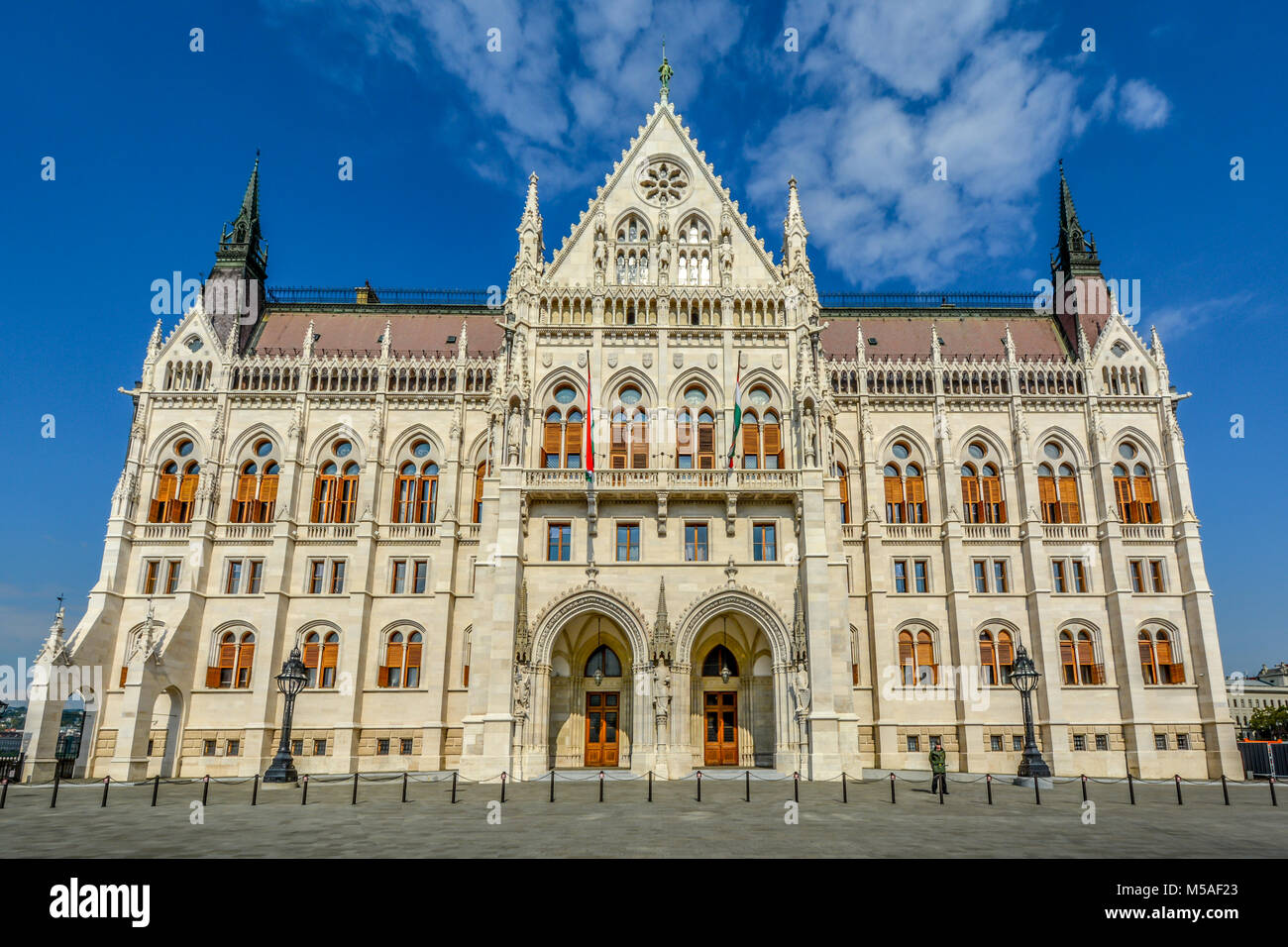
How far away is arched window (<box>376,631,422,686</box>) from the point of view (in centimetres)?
4178

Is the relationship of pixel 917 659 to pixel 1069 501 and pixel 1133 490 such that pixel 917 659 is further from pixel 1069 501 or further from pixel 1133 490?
pixel 1133 490

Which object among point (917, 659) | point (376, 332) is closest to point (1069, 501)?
point (917, 659)

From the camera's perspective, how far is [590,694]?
38719 mm

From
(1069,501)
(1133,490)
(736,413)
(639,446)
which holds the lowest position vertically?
(1069,501)

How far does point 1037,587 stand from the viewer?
138ft

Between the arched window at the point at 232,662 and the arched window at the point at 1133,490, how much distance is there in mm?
46909

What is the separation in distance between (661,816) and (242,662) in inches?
1167

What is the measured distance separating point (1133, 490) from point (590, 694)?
3180 centimetres

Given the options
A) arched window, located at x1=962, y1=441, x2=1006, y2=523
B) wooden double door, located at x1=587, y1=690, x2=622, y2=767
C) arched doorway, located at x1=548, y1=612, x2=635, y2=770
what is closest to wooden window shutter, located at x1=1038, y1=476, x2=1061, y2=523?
arched window, located at x1=962, y1=441, x2=1006, y2=523

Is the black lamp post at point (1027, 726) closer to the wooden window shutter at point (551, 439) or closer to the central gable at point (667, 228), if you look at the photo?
the central gable at point (667, 228)

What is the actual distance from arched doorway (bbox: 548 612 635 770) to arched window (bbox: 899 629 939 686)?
14573mm

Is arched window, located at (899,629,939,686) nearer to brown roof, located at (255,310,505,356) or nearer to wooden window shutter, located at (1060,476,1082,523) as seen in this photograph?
wooden window shutter, located at (1060,476,1082,523)
